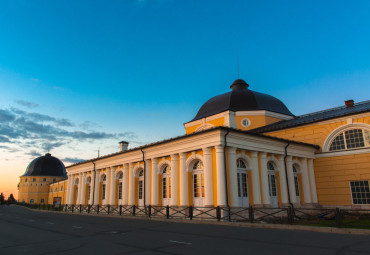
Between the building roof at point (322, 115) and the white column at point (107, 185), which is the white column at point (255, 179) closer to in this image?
the building roof at point (322, 115)

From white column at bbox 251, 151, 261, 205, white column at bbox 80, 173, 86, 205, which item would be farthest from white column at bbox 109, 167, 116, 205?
white column at bbox 251, 151, 261, 205

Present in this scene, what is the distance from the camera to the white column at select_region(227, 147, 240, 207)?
1645cm

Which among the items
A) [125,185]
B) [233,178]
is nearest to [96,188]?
[125,185]

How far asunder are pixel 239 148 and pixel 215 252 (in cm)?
1086

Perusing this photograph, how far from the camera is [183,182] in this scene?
1856 cm

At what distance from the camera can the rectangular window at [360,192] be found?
1973 cm

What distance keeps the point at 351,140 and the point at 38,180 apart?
85033 mm

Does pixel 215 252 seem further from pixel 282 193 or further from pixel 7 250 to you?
pixel 282 193

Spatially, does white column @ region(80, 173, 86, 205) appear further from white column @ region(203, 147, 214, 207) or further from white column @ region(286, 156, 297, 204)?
white column @ region(286, 156, 297, 204)

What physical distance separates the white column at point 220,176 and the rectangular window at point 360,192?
10.8 metres

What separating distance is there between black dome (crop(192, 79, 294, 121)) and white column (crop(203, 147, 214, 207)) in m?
10.9

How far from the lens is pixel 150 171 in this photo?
2223 cm

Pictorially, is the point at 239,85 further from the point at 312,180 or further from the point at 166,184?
the point at 166,184

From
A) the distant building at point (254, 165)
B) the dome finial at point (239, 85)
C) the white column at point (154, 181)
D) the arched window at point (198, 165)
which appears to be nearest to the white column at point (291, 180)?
the distant building at point (254, 165)
